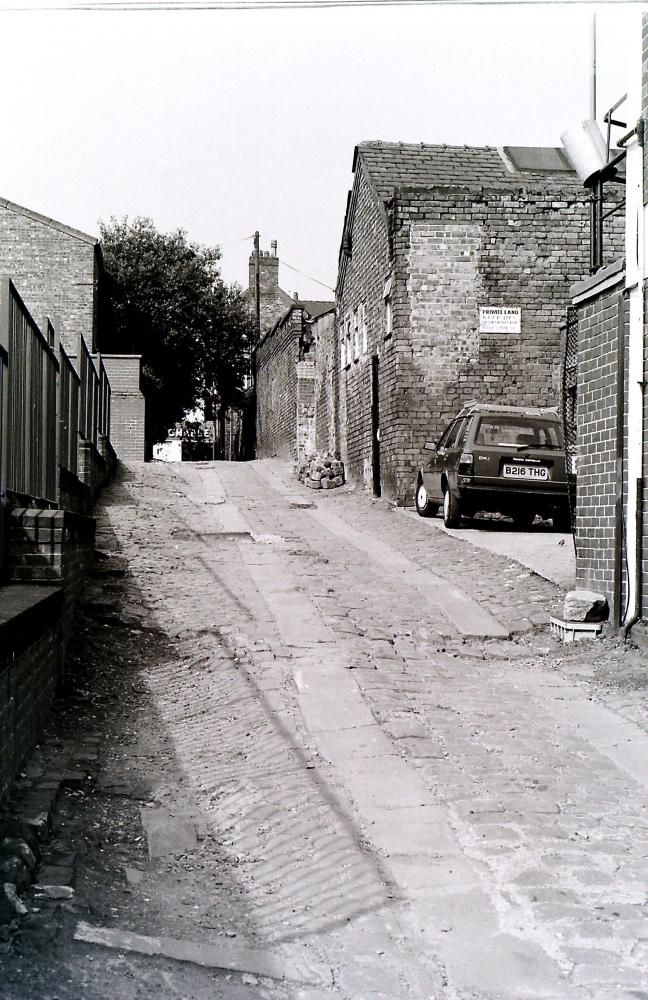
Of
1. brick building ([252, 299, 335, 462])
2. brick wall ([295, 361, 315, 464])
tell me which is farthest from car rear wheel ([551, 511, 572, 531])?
brick wall ([295, 361, 315, 464])

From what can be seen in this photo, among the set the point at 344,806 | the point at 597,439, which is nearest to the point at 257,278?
the point at 597,439

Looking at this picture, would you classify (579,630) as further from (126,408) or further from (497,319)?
(126,408)

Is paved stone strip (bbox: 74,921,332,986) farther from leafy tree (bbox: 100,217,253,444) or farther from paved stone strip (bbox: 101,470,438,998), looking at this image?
leafy tree (bbox: 100,217,253,444)

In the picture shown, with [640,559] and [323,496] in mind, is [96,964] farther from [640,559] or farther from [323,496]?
[323,496]

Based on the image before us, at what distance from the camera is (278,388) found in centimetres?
3419

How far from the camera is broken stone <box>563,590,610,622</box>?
819 centimetres

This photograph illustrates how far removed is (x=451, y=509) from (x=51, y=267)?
55.7 feet

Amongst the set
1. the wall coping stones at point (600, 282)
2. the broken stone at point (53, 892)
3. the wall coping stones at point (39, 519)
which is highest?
the wall coping stones at point (600, 282)

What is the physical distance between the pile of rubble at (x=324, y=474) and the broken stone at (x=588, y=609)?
13.9 meters

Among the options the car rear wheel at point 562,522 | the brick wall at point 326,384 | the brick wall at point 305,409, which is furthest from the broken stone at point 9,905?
the brick wall at point 305,409

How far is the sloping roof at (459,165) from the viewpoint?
65.2 ft

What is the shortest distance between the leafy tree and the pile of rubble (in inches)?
452

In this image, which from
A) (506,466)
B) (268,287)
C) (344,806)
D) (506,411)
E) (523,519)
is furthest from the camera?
(268,287)

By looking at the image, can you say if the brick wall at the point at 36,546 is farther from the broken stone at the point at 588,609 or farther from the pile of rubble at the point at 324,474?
the pile of rubble at the point at 324,474
